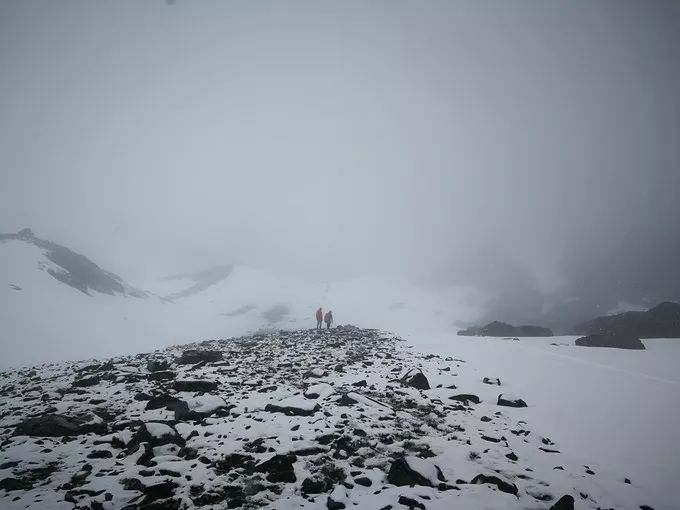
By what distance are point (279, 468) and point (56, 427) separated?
6.44m

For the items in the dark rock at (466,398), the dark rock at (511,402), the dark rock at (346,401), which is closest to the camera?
the dark rock at (346,401)

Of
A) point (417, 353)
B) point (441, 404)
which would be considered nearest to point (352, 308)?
point (417, 353)

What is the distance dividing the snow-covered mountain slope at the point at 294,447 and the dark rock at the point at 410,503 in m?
0.02

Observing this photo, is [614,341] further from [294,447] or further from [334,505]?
[334,505]

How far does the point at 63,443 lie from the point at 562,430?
43.0 feet

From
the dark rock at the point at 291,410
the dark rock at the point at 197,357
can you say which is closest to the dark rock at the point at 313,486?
the dark rock at the point at 291,410

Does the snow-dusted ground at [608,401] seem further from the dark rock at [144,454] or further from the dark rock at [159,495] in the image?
the dark rock at [144,454]

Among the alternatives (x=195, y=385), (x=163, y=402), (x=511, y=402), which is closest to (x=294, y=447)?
(x=163, y=402)

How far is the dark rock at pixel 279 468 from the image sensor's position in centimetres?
614

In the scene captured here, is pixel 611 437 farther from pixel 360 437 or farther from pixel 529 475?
pixel 360 437

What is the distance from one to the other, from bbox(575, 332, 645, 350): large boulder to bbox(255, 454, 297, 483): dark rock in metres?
24.6

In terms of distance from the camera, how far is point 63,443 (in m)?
7.45

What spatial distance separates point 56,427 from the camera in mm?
8000

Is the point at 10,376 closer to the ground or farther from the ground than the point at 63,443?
closer to the ground
